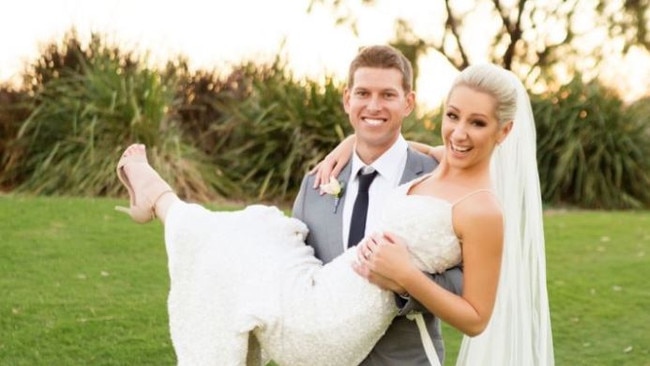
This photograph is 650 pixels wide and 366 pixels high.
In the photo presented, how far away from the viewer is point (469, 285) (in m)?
2.58

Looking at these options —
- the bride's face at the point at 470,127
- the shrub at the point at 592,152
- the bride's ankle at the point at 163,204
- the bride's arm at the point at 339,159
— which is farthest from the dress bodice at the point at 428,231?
the shrub at the point at 592,152

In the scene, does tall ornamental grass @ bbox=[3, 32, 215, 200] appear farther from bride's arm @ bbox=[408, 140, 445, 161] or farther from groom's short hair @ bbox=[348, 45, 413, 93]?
groom's short hair @ bbox=[348, 45, 413, 93]

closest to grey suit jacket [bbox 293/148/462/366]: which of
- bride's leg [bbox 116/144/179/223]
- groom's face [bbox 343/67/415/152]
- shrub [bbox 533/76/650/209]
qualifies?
groom's face [bbox 343/67/415/152]

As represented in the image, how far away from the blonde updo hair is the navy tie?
55 centimetres

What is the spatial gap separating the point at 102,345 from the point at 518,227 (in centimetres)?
315

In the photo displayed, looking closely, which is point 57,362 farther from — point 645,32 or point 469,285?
point 645,32

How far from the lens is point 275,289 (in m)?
Answer: 2.69

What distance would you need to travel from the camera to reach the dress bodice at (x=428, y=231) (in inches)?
103

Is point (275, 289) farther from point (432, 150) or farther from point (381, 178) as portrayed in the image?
point (432, 150)

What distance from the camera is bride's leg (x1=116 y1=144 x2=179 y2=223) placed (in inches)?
118

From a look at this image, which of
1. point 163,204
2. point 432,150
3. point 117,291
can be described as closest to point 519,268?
point 432,150

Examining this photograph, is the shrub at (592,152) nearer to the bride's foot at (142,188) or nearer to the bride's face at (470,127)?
the bride's foot at (142,188)

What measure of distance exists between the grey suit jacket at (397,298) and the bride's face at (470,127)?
1.02 ft

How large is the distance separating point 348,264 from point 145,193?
2.31 feet
